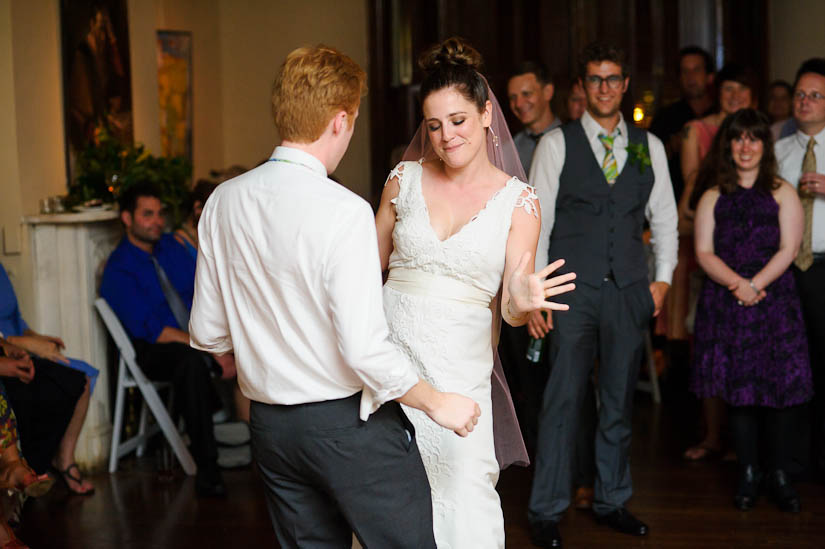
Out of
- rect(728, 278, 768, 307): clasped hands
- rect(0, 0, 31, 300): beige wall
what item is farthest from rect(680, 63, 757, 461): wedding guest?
rect(0, 0, 31, 300): beige wall

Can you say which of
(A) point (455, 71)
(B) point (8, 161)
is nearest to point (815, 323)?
(A) point (455, 71)

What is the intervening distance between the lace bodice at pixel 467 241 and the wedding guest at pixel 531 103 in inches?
74.9

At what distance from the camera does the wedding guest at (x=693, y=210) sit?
487cm

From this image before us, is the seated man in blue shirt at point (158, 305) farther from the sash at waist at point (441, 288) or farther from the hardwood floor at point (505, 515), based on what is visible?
the sash at waist at point (441, 288)

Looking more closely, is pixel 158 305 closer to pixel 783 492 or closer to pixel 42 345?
pixel 42 345

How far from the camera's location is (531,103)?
4.58 meters

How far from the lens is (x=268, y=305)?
192cm

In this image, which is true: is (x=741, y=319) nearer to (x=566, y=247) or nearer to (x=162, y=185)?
(x=566, y=247)

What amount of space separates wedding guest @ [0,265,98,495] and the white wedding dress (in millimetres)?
2225

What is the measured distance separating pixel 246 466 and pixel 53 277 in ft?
4.55

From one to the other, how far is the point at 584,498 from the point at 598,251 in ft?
3.81

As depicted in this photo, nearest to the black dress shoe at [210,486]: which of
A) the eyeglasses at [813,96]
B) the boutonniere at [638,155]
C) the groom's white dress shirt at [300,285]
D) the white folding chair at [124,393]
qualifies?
the white folding chair at [124,393]

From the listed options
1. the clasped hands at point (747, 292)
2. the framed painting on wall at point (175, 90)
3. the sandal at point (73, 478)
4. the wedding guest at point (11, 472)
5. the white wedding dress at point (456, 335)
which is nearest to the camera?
the white wedding dress at point (456, 335)

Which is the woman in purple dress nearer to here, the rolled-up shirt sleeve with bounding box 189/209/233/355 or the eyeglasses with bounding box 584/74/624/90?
the eyeglasses with bounding box 584/74/624/90
